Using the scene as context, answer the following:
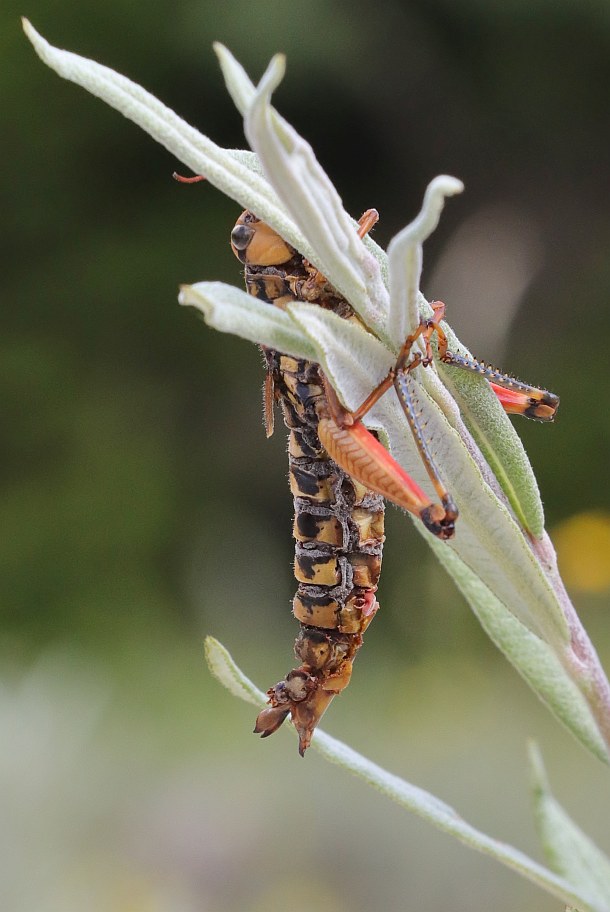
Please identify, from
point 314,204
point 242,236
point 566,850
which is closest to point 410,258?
point 314,204

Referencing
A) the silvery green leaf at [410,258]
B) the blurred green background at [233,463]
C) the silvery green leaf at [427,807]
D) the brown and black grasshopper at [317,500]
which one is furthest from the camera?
the blurred green background at [233,463]

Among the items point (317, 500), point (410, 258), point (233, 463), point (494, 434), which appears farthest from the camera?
point (233, 463)

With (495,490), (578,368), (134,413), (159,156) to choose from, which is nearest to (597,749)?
(495,490)

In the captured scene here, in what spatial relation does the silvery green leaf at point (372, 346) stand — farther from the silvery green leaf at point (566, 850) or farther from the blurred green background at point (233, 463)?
the blurred green background at point (233, 463)

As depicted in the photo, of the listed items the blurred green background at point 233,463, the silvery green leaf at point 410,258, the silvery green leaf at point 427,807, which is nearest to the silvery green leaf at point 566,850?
the silvery green leaf at point 427,807

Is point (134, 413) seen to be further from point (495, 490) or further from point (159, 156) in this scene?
point (495, 490)

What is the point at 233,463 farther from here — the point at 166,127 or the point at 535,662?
the point at 166,127

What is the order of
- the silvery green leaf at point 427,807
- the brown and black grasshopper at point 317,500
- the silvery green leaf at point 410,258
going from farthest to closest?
the brown and black grasshopper at point 317,500 < the silvery green leaf at point 427,807 < the silvery green leaf at point 410,258
